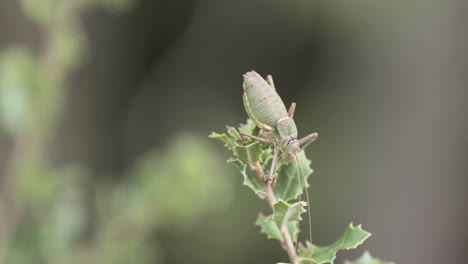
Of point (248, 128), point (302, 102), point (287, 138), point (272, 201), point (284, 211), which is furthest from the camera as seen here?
point (302, 102)

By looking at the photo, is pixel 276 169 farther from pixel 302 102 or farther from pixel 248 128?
pixel 302 102

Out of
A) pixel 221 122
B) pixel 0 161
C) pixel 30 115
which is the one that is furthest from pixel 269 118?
pixel 221 122

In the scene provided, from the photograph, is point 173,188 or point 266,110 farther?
point 173,188

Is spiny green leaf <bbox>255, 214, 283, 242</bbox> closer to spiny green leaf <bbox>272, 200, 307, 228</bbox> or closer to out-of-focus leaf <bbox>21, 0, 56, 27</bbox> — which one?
spiny green leaf <bbox>272, 200, 307, 228</bbox>

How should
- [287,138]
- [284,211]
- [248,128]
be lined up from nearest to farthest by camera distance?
[284,211], [248,128], [287,138]

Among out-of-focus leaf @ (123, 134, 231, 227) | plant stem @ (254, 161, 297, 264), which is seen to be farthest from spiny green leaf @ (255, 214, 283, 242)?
out-of-focus leaf @ (123, 134, 231, 227)

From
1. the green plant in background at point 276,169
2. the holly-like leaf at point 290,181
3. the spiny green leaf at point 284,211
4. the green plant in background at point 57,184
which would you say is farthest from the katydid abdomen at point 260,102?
the green plant in background at point 57,184

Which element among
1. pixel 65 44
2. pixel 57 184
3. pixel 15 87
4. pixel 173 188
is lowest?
pixel 173 188

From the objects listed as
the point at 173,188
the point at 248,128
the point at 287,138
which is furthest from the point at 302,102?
the point at 248,128
